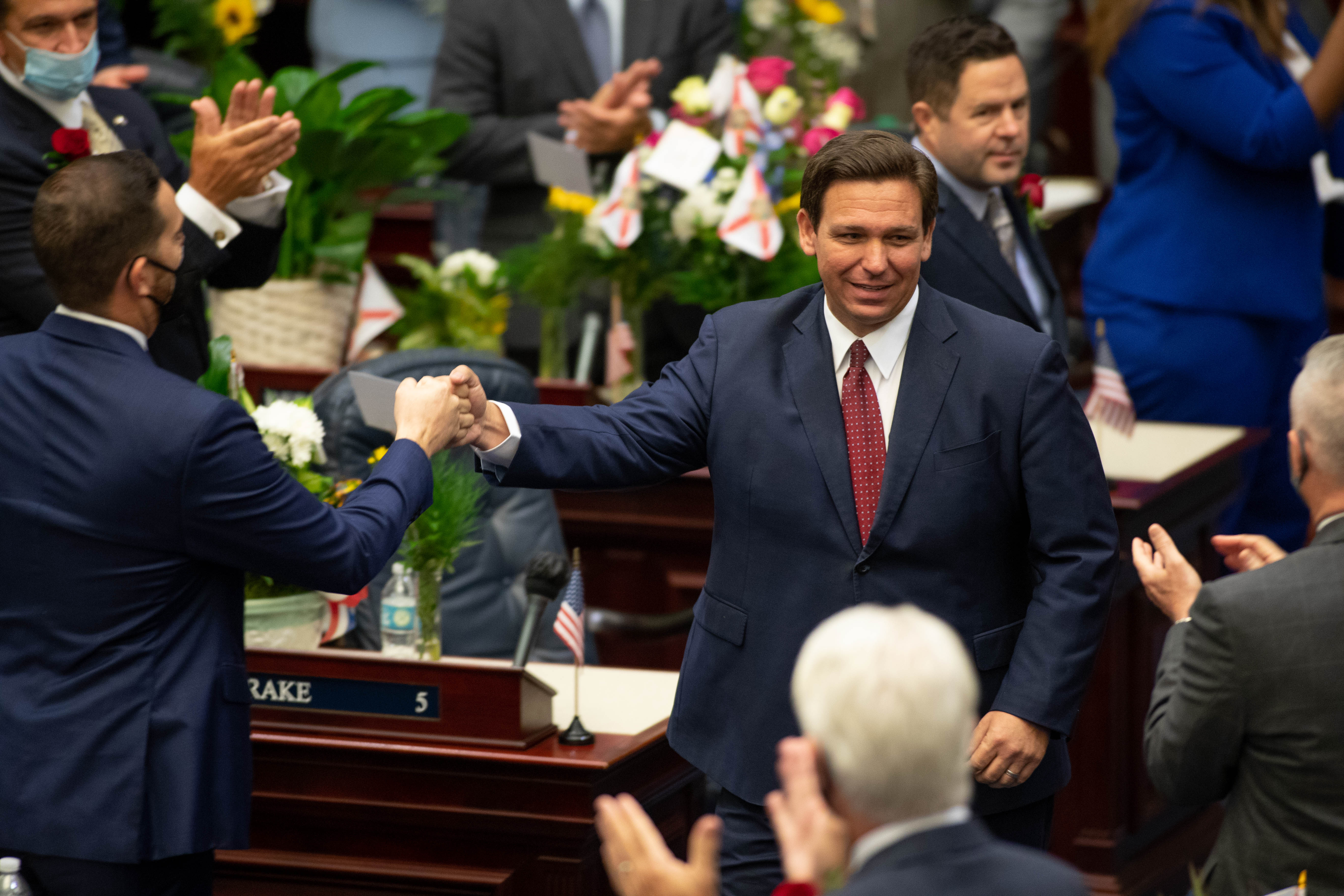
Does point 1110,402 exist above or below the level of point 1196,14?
below

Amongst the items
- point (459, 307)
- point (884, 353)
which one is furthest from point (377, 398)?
point (459, 307)

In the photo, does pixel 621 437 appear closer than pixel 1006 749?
No

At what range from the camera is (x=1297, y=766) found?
1906 millimetres

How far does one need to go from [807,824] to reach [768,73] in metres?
2.83

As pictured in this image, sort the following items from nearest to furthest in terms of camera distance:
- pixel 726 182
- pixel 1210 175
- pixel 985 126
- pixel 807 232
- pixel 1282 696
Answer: pixel 1282 696
pixel 807 232
pixel 985 126
pixel 726 182
pixel 1210 175

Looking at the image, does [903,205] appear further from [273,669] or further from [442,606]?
[442,606]

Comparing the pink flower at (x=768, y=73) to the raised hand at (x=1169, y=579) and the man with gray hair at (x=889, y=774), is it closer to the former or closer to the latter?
the raised hand at (x=1169, y=579)

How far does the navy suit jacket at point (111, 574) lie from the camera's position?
7.00 ft

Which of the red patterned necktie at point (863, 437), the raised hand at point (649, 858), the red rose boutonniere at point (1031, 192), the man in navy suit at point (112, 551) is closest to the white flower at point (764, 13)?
the red rose boutonniere at point (1031, 192)

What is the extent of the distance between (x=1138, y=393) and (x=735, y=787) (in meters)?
2.35

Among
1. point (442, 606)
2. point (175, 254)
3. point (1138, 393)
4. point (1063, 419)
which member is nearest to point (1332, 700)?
point (1063, 419)

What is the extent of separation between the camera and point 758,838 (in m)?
2.21

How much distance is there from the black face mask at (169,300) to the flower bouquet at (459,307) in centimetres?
132

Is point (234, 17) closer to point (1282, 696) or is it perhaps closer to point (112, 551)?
point (112, 551)
